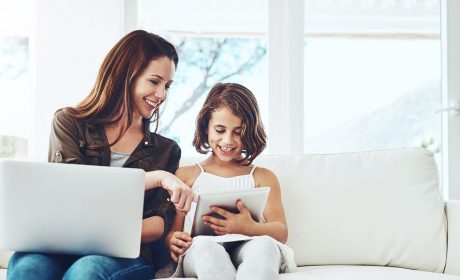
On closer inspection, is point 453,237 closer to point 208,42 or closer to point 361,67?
point 361,67

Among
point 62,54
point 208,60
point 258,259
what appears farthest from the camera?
point 208,60

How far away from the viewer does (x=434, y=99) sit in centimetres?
327

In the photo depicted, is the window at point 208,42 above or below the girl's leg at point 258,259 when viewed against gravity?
above

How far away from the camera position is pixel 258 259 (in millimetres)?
1682

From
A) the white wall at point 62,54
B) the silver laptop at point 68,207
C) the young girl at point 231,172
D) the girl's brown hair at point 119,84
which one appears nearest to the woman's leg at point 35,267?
the silver laptop at point 68,207

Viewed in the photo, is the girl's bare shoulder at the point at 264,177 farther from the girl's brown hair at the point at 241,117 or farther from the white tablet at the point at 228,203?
the white tablet at the point at 228,203

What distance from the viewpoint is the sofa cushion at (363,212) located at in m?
2.20

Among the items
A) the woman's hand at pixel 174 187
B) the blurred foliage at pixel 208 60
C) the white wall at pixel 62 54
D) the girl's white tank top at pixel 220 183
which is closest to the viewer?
the woman's hand at pixel 174 187

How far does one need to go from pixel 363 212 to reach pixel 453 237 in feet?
0.98

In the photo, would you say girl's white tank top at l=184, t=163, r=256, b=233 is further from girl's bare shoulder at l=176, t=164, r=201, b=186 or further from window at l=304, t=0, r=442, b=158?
window at l=304, t=0, r=442, b=158

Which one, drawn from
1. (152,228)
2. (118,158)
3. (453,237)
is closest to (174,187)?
(152,228)

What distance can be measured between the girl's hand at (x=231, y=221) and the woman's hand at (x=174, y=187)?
9cm

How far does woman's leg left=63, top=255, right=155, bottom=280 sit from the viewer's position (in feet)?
5.16

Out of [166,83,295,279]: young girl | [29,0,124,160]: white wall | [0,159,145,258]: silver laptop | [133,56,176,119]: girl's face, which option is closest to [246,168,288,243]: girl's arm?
[166,83,295,279]: young girl
